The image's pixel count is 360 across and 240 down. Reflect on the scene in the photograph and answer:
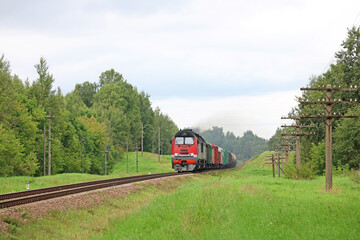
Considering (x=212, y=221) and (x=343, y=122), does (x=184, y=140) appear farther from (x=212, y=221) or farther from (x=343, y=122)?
(x=212, y=221)

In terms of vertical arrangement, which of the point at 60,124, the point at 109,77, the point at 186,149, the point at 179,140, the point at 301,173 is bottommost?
the point at 301,173

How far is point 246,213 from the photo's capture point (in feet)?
47.5

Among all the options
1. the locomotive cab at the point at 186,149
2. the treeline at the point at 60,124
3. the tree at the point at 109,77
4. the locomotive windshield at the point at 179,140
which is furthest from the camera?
the tree at the point at 109,77

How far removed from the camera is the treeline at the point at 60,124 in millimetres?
50562

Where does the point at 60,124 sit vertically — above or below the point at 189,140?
above

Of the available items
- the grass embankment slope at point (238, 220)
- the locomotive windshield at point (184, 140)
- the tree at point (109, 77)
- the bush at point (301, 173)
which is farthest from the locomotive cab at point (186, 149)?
the tree at point (109, 77)

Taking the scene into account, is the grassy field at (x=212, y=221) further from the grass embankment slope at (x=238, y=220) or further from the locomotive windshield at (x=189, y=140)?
the locomotive windshield at (x=189, y=140)

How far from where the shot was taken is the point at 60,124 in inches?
2650

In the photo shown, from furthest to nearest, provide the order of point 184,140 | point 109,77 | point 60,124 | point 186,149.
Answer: point 109,77 → point 60,124 → point 184,140 → point 186,149

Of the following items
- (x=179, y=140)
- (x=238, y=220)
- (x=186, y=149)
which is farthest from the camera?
(x=179, y=140)

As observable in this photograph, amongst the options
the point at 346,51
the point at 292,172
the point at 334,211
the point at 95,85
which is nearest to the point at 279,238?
the point at 334,211

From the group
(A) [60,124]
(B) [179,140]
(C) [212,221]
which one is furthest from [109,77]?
(C) [212,221]

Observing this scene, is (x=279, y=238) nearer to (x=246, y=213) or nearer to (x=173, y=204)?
(x=246, y=213)

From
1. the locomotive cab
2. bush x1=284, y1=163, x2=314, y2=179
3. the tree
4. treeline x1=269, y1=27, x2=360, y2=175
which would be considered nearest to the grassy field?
bush x1=284, y1=163, x2=314, y2=179
